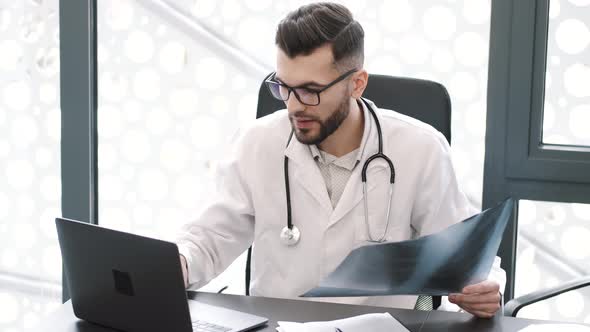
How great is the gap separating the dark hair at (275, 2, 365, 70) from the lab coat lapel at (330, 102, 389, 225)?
19 centimetres

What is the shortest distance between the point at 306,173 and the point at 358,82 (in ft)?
0.77

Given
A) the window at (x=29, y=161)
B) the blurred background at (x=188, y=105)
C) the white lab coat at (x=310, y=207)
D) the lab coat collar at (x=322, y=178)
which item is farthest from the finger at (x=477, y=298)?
the window at (x=29, y=161)

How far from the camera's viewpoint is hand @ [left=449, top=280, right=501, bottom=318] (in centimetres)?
161

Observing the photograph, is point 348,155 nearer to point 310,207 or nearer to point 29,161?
point 310,207

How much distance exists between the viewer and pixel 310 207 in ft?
6.31

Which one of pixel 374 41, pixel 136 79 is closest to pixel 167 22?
pixel 136 79

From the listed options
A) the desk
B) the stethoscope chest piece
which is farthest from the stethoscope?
the desk

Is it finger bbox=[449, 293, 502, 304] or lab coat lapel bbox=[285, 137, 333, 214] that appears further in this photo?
lab coat lapel bbox=[285, 137, 333, 214]

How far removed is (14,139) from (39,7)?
45 cm

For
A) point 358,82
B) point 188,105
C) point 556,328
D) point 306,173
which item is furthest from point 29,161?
point 556,328

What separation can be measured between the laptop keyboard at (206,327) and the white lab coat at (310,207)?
12.4 inches

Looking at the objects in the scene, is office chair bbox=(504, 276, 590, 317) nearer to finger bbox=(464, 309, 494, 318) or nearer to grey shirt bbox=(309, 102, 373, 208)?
finger bbox=(464, 309, 494, 318)

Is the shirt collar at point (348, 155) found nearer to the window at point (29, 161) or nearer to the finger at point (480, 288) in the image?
the finger at point (480, 288)

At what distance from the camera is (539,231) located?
2.51 metres
